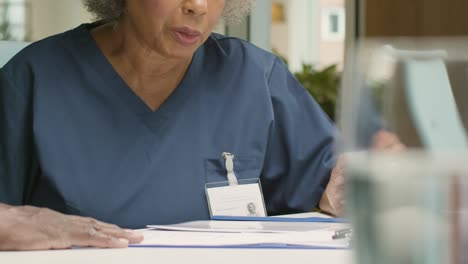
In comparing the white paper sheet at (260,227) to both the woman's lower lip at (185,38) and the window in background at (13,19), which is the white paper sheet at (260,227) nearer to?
the woman's lower lip at (185,38)

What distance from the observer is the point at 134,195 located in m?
1.55

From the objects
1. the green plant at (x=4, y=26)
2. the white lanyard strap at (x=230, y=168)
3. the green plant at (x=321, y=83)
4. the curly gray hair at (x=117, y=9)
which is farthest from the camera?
the green plant at (x=321, y=83)

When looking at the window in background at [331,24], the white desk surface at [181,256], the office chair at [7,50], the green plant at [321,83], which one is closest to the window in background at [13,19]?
the office chair at [7,50]

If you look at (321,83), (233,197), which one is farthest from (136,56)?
(321,83)

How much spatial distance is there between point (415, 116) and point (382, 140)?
0.02 metres

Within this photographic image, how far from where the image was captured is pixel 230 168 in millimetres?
1636

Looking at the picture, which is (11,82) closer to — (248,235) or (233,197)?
(233,197)

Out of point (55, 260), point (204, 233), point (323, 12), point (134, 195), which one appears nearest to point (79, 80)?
point (134, 195)

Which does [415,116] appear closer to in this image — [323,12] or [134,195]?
[134,195]

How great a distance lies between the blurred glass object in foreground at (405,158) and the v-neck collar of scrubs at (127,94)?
1.15m

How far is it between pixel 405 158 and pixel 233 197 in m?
1.14

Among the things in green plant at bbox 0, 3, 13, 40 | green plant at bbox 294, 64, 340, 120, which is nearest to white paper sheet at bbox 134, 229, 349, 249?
green plant at bbox 0, 3, 13, 40

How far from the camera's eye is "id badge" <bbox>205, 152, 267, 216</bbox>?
5.02 feet

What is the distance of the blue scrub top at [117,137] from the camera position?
1.55 metres
